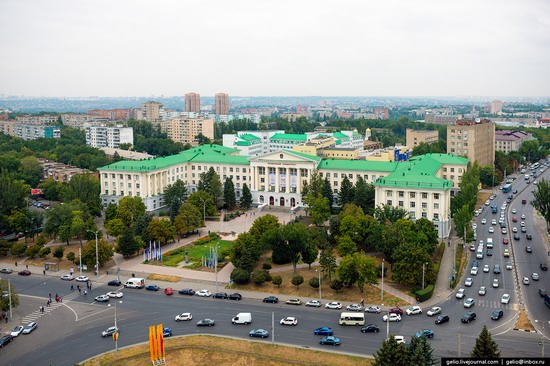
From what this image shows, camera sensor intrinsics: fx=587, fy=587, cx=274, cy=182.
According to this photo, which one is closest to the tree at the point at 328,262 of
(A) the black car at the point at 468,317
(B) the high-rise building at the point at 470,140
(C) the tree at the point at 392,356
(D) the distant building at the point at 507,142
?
(A) the black car at the point at 468,317

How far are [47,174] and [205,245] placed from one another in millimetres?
42074

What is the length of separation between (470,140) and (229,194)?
3700cm

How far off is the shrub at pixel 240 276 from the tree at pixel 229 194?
2502cm

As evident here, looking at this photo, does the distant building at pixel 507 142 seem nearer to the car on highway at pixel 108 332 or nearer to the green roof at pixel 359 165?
the green roof at pixel 359 165

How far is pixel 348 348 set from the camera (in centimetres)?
2991

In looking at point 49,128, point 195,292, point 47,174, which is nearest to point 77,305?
point 195,292

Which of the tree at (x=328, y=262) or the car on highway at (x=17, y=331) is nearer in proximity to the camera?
the car on highway at (x=17, y=331)

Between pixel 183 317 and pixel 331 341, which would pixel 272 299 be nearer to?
pixel 183 317

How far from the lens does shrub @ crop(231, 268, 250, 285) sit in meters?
40.0

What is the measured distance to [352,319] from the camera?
109 ft

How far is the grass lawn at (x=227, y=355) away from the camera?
2853cm

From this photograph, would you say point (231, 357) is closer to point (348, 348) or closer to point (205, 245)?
point (348, 348)

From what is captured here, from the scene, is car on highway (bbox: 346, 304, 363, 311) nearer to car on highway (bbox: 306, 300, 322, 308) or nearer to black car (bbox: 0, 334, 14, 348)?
car on highway (bbox: 306, 300, 322, 308)

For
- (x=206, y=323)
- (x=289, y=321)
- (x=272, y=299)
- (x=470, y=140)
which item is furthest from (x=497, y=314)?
(x=470, y=140)
